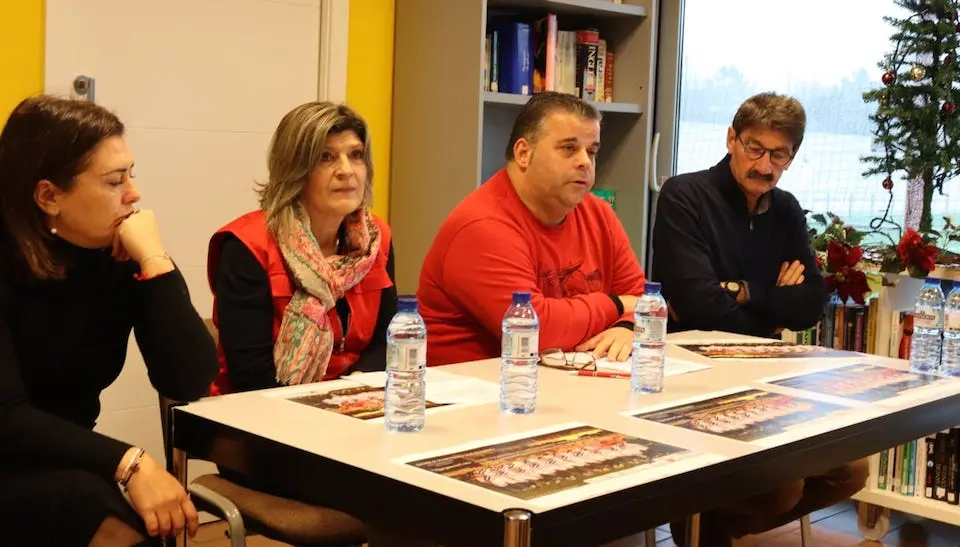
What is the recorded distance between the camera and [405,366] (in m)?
1.82

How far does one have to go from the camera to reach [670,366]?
2424 millimetres

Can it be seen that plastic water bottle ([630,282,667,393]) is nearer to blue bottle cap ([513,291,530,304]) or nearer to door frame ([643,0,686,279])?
blue bottle cap ([513,291,530,304])

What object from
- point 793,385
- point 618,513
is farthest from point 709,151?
point 618,513

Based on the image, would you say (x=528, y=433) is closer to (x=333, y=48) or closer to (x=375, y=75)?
(x=333, y=48)

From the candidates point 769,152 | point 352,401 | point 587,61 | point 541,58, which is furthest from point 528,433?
point 587,61

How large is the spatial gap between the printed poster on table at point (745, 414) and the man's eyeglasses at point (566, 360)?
35 cm

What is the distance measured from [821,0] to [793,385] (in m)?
2.47

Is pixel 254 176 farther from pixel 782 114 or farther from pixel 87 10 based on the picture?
pixel 782 114

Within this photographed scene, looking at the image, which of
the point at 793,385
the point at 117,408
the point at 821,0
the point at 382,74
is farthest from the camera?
the point at 821,0

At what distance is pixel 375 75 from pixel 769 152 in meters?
1.52

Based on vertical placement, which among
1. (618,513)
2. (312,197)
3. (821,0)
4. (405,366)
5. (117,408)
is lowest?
(117,408)

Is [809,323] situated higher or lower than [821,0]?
lower

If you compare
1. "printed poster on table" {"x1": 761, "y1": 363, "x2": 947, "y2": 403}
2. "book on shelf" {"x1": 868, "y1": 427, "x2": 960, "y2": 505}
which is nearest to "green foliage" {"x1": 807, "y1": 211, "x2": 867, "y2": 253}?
"book on shelf" {"x1": 868, "y1": 427, "x2": 960, "y2": 505}

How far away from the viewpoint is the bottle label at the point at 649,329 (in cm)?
221
